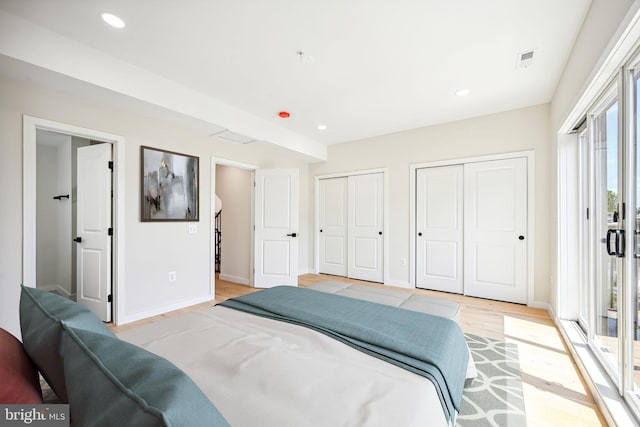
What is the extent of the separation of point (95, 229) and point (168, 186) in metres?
0.87

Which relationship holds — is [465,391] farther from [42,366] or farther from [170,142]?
[170,142]

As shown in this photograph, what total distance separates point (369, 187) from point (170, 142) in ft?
10.2

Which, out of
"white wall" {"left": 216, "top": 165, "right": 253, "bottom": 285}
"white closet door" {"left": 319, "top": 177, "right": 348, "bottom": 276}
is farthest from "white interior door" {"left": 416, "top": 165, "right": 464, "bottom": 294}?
"white wall" {"left": 216, "top": 165, "right": 253, "bottom": 285}

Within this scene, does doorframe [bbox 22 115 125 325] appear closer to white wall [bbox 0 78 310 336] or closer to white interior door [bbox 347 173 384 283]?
white wall [bbox 0 78 310 336]

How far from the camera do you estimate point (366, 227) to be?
4.86 meters

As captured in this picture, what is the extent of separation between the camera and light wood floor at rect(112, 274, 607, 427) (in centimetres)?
157

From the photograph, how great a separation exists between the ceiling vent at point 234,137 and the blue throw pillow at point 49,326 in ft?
9.76

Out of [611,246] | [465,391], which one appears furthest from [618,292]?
[465,391]

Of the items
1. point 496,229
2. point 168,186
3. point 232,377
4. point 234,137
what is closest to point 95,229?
point 168,186

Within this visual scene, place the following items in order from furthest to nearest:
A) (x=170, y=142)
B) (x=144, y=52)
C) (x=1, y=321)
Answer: (x=170, y=142) < (x=144, y=52) < (x=1, y=321)

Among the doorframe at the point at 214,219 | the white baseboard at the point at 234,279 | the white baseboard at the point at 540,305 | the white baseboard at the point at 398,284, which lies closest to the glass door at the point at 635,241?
the white baseboard at the point at 540,305

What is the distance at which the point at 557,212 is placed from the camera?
2730 millimetres

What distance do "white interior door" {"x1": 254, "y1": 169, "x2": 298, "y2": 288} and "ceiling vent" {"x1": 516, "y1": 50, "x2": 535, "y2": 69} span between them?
3098mm

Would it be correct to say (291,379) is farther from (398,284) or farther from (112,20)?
(398,284)
